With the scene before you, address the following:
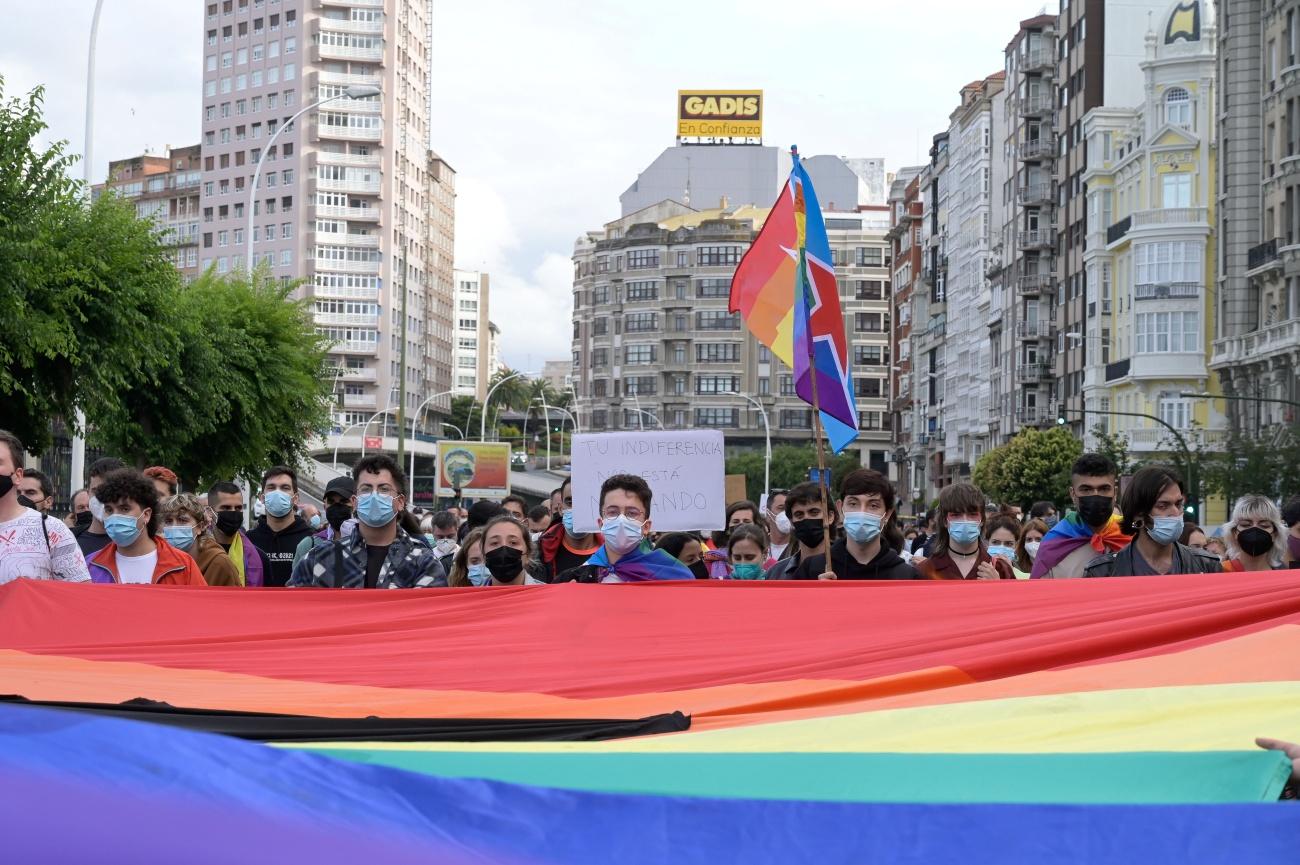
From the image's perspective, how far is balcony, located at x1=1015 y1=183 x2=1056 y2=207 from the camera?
101688 millimetres

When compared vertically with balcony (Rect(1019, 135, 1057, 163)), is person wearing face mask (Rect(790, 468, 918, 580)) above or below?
below

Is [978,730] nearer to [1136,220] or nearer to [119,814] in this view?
[119,814]

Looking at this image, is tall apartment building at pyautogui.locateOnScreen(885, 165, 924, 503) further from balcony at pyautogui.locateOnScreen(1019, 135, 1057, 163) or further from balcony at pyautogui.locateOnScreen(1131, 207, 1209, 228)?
balcony at pyautogui.locateOnScreen(1131, 207, 1209, 228)

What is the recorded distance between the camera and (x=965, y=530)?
988 centimetres

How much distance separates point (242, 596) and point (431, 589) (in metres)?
1.02

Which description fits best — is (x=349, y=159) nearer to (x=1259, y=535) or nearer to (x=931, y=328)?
(x=931, y=328)


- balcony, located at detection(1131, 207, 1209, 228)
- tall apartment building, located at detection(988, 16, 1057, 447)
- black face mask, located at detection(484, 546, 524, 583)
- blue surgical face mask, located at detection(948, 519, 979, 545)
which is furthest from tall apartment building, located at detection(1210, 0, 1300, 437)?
black face mask, located at detection(484, 546, 524, 583)

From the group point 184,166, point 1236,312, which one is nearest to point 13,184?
point 1236,312

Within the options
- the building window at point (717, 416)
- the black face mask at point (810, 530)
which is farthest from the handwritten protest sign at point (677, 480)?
the building window at point (717, 416)

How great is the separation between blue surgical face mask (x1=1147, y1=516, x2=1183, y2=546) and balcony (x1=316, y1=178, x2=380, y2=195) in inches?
5925

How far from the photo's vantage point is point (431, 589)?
859cm

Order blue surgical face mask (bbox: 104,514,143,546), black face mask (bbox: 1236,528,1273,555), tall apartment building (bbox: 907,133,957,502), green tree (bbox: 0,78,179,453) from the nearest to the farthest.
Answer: blue surgical face mask (bbox: 104,514,143,546) < black face mask (bbox: 1236,528,1273,555) < green tree (bbox: 0,78,179,453) < tall apartment building (bbox: 907,133,957,502)

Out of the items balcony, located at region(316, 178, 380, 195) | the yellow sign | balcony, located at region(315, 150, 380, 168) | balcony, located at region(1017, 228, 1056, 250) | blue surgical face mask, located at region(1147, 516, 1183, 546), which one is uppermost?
the yellow sign

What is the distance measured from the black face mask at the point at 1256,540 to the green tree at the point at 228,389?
23.8m
